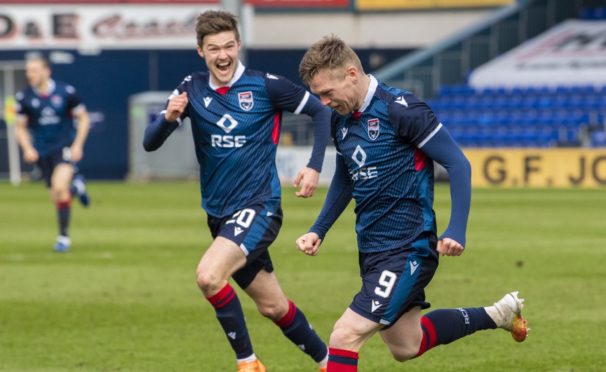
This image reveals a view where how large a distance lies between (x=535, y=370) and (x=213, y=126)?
2462 millimetres

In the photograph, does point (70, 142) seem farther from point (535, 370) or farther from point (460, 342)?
point (535, 370)

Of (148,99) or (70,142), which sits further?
(148,99)

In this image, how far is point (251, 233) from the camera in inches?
301

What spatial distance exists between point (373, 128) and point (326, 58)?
48 cm

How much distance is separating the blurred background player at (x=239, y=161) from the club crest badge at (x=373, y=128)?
3.25 feet

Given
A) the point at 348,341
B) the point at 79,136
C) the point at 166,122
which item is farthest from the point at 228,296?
the point at 79,136

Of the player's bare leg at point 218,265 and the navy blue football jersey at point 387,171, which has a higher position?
the navy blue football jersey at point 387,171

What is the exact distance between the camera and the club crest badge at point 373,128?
6555mm

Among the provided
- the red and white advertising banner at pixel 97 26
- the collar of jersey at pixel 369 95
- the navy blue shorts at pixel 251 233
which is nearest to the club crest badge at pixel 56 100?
the navy blue shorts at pixel 251 233

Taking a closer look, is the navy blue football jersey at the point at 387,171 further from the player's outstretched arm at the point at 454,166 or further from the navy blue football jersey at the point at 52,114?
the navy blue football jersey at the point at 52,114

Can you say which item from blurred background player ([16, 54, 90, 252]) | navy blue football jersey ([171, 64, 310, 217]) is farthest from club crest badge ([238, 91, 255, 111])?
blurred background player ([16, 54, 90, 252])

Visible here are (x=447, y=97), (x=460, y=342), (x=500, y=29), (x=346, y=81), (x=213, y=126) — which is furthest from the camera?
(x=500, y=29)

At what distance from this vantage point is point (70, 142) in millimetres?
16406

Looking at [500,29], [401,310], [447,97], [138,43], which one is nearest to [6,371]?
[401,310]
